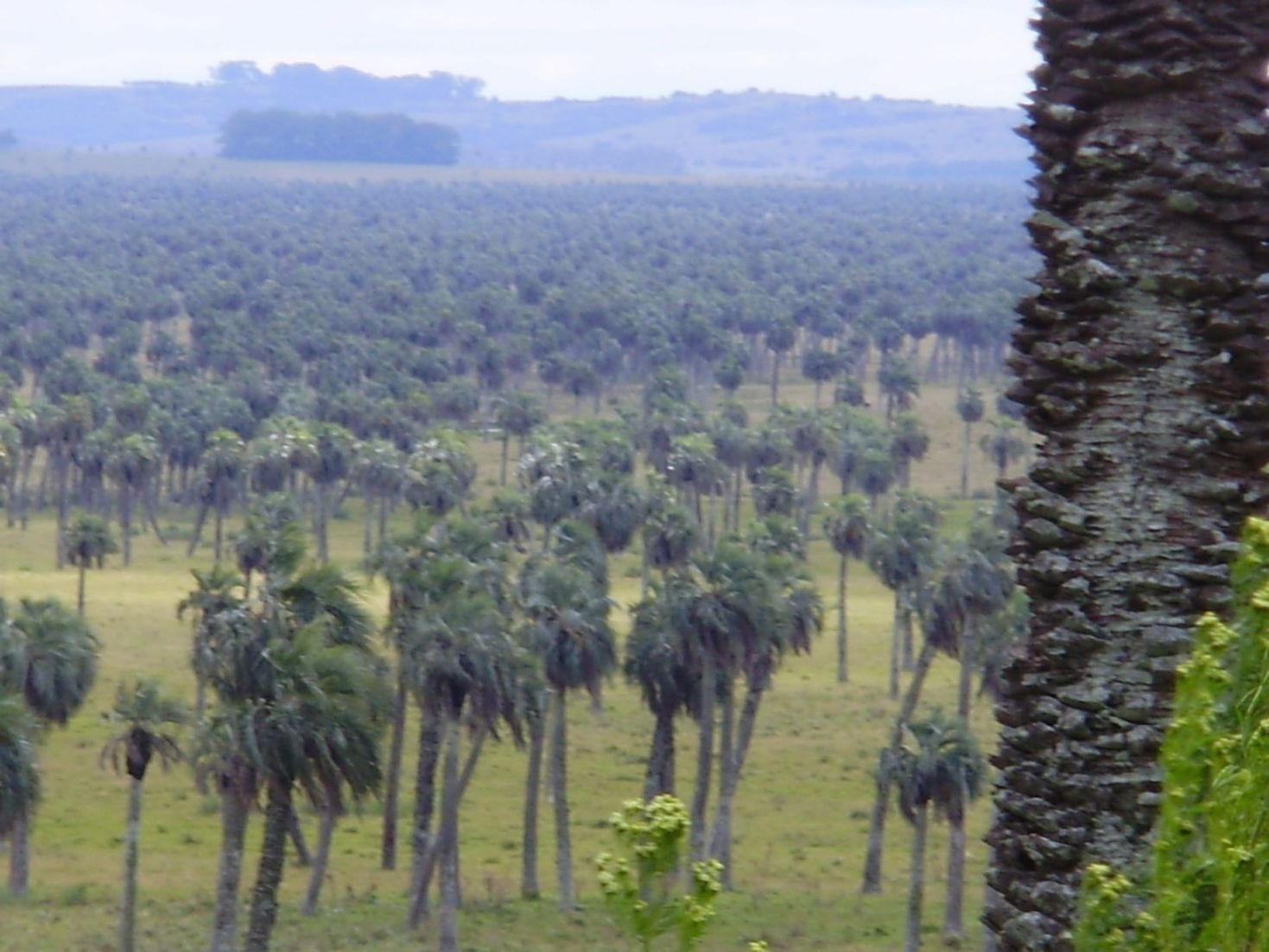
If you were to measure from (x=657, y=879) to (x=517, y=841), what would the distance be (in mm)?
Result: 45910

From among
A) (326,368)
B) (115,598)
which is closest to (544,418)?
(326,368)

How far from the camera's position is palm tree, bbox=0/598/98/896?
4397 cm

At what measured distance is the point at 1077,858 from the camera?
7219 millimetres

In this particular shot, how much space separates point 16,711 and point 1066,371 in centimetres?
2880

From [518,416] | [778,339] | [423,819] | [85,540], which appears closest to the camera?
[423,819]

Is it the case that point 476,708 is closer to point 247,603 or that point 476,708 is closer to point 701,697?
point 247,603

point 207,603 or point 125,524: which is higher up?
point 207,603

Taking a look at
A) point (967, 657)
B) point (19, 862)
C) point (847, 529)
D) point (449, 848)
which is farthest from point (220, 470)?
point (449, 848)

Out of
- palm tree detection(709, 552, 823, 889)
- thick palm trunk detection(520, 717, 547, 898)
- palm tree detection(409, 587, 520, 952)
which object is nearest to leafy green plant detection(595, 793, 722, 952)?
palm tree detection(409, 587, 520, 952)

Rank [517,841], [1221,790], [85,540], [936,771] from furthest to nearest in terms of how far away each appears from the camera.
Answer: [85,540] < [517,841] < [936,771] < [1221,790]

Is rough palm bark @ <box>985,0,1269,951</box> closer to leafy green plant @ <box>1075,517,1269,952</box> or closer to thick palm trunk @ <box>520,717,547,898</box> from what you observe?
leafy green plant @ <box>1075,517,1269,952</box>

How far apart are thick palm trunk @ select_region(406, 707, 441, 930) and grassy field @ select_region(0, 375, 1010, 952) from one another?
0.76m

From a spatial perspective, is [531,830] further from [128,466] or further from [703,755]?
[128,466]

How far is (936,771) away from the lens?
4062 cm
